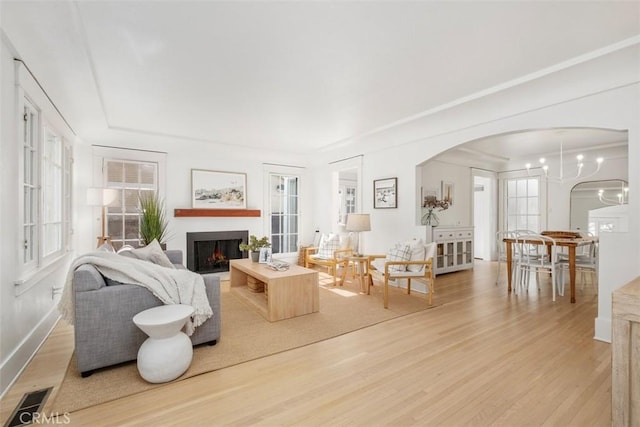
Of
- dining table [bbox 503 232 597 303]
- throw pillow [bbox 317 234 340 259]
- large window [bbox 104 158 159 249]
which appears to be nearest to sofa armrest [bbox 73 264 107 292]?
large window [bbox 104 158 159 249]

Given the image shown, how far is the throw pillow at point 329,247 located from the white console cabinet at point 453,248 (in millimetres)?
1753

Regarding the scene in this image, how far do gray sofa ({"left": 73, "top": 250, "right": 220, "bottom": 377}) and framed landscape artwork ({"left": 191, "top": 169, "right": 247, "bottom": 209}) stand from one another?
3273 millimetres

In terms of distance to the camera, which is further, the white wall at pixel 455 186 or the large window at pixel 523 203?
the large window at pixel 523 203

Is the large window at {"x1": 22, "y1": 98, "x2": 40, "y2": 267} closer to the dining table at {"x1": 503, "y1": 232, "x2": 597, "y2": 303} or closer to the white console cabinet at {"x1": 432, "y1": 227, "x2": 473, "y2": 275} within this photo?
the white console cabinet at {"x1": 432, "y1": 227, "x2": 473, "y2": 275}

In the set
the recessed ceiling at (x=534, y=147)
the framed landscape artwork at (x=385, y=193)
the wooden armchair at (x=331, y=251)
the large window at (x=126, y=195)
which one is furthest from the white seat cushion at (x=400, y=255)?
the large window at (x=126, y=195)

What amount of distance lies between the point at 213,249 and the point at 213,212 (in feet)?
2.36

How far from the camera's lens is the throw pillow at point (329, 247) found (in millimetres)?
5422

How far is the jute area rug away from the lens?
1.90 meters

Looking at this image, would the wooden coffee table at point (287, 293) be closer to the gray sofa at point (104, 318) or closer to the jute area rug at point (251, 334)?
the jute area rug at point (251, 334)

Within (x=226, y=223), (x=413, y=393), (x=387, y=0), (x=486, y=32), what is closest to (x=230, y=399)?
(x=413, y=393)

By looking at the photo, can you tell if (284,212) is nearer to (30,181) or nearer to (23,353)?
(30,181)

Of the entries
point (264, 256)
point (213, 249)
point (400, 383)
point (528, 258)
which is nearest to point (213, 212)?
point (213, 249)

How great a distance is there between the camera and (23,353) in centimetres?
217

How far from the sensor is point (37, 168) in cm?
265
